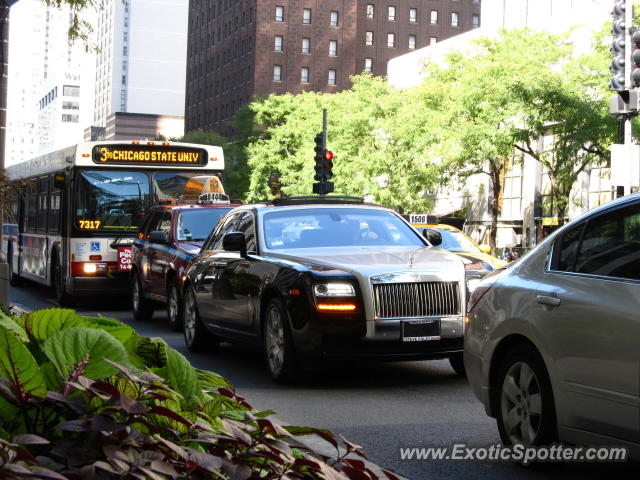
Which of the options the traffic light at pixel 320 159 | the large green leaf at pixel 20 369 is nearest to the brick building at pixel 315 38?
the traffic light at pixel 320 159

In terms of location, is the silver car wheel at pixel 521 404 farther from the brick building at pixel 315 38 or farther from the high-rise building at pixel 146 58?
the high-rise building at pixel 146 58

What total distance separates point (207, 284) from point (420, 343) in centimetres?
334

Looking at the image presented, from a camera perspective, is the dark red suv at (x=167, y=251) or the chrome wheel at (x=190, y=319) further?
the dark red suv at (x=167, y=251)

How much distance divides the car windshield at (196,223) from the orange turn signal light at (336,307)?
7.32m

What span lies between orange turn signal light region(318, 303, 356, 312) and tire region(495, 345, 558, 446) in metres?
3.12

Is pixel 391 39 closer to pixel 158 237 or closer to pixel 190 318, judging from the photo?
pixel 158 237

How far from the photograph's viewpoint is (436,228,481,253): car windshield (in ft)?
59.4

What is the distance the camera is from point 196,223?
16594 mm

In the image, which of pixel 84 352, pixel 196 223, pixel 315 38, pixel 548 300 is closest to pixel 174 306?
pixel 196 223

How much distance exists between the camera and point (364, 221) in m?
11.1

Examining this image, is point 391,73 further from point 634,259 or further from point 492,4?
point 634,259

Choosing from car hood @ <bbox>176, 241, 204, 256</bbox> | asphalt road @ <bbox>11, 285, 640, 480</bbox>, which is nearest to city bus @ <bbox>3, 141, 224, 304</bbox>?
car hood @ <bbox>176, 241, 204, 256</bbox>

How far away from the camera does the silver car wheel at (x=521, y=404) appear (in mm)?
5758

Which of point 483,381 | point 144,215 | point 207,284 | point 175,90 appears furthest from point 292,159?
point 175,90
